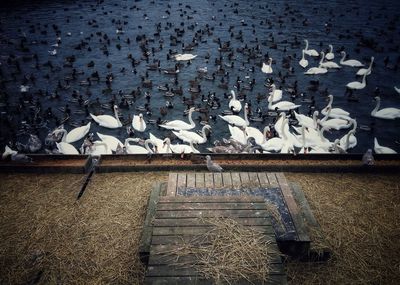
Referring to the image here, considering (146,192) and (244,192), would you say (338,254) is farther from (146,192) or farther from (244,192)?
(146,192)

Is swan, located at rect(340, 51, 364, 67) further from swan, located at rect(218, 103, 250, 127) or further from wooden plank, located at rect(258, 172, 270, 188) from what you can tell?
wooden plank, located at rect(258, 172, 270, 188)

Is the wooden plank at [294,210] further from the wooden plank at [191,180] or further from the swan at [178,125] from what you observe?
the swan at [178,125]

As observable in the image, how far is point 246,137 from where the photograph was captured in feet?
49.3

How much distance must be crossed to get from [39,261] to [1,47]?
2373 cm

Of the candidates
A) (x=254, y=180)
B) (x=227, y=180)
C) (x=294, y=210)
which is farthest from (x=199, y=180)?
(x=294, y=210)

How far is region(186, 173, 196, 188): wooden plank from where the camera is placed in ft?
28.0

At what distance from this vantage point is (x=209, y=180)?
8.80m

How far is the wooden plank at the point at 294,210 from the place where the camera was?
7.20 m

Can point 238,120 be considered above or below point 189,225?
below

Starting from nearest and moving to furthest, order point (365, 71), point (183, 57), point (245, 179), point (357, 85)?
point (245, 179)
point (357, 85)
point (365, 71)
point (183, 57)

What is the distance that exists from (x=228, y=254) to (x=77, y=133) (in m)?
11.7

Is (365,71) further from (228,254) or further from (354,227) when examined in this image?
(228,254)

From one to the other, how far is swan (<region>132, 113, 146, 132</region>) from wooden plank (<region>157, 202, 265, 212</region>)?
9591 mm

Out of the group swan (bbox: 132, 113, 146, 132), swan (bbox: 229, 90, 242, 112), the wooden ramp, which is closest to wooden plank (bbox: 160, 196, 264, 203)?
the wooden ramp
